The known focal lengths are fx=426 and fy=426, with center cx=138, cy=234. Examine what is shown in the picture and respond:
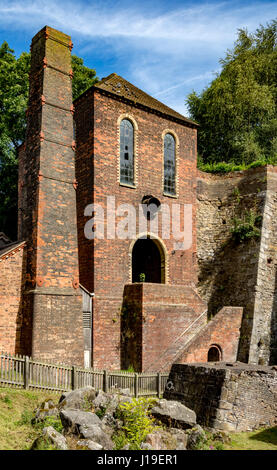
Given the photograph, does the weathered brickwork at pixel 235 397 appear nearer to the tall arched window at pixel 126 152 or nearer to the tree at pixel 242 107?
the tall arched window at pixel 126 152

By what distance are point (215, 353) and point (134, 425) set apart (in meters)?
8.99

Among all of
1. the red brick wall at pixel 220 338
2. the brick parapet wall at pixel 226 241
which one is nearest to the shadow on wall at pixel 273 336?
the brick parapet wall at pixel 226 241

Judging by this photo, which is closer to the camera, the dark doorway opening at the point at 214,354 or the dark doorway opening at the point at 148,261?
the dark doorway opening at the point at 214,354

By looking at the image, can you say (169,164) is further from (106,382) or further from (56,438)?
(56,438)

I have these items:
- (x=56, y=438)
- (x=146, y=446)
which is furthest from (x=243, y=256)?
(x=56, y=438)

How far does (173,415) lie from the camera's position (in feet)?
33.3

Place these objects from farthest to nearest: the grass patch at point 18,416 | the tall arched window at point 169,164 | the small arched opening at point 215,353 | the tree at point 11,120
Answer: the tree at point 11,120 < the tall arched window at point 169,164 < the small arched opening at point 215,353 < the grass patch at point 18,416

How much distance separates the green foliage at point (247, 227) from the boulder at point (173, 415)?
1218 cm

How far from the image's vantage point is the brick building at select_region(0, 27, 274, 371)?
14.1 meters

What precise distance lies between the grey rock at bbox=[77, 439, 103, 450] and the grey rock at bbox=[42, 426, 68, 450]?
0.91ft

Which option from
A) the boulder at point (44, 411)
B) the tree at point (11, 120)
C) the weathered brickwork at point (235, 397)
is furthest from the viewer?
the tree at point (11, 120)

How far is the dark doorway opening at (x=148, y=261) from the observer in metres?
20.2

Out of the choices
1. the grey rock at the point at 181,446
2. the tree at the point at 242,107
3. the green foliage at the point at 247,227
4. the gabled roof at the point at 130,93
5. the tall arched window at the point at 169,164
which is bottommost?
the grey rock at the point at 181,446
